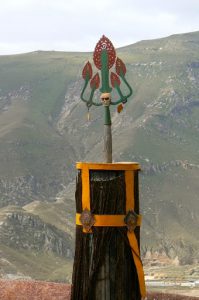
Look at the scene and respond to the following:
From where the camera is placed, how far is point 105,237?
5684 millimetres

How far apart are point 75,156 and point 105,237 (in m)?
153

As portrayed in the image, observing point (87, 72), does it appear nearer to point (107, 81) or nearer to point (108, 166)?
point (107, 81)

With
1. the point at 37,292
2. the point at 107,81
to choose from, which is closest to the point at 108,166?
the point at 107,81

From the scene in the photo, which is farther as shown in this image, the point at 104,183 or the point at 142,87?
the point at 142,87

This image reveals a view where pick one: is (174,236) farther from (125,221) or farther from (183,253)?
(125,221)

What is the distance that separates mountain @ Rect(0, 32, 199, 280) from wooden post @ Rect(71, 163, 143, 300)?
66.8 metres

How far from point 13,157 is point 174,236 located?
143 ft

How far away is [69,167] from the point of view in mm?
150750

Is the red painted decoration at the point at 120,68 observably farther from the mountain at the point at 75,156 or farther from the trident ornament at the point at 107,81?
the mountain at the point at 75,156

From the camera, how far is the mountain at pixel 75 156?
9319 centimetres

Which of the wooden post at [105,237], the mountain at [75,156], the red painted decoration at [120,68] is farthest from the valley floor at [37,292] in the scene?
the mountain at [75,156]

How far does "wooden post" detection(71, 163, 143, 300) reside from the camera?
18.7 feet

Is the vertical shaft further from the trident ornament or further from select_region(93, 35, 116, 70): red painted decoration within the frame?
select_region(93, 35, 116, 70): red painted decoration

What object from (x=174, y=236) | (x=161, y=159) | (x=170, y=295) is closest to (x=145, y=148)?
(x=161, y=159)
